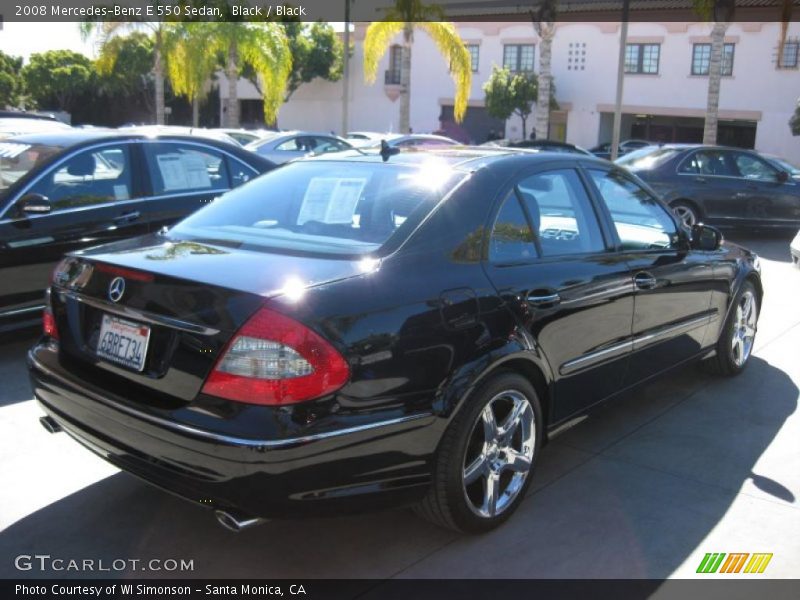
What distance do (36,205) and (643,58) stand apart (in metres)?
35.1

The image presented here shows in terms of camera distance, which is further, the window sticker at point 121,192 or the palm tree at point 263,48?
the palm tree at point 263,48

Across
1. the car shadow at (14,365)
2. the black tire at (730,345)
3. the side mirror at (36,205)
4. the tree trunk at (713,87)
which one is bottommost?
the car shadow at (14,365)

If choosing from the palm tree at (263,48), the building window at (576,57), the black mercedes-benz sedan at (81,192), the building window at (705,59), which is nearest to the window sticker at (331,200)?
the black mercedes-benz sedan at (81,192)

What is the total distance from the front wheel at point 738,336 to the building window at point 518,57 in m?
35.4

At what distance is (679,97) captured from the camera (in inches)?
1396

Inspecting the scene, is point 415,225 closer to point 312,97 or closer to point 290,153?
point 290,153

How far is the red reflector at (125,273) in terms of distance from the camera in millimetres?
3019

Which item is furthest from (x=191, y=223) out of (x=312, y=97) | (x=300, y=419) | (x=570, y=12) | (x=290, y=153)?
(x=312, y=97)

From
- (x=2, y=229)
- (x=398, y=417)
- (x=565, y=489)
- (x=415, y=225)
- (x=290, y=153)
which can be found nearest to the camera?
(x=398, y=417)

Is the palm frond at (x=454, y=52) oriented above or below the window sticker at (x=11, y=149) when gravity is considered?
above

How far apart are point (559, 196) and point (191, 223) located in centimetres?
184

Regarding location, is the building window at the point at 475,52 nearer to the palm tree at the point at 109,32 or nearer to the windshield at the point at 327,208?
the palm tree at the point at 109,32

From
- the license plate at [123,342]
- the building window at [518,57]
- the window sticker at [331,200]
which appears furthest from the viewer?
the building window at [518,57]

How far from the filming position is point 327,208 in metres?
3.76
